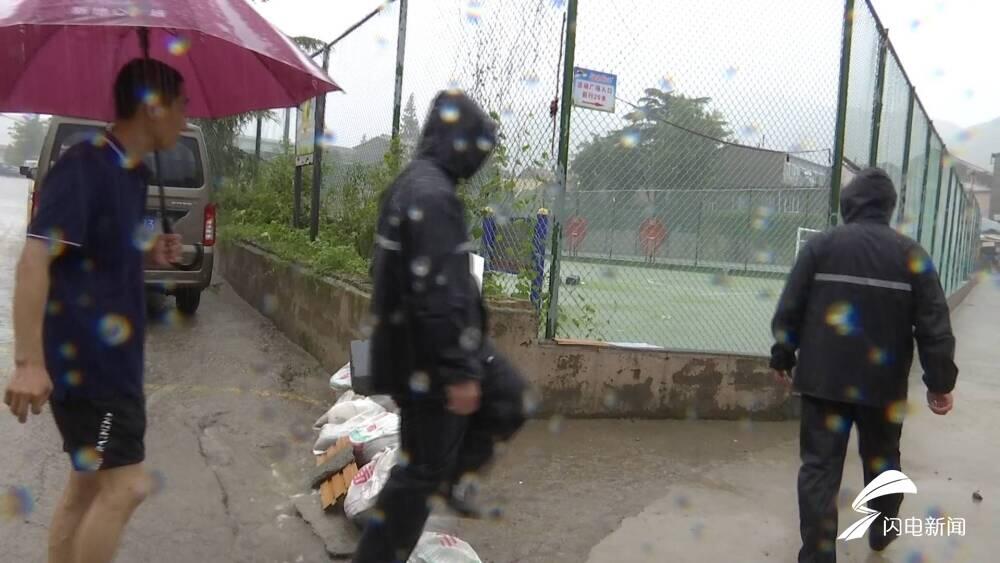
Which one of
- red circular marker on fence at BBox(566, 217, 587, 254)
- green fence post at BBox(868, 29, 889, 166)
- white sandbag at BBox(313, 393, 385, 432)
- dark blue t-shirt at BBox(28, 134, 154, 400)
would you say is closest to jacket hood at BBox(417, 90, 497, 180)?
dark blue t-shirt at BBox(28, 134, 154, 400)

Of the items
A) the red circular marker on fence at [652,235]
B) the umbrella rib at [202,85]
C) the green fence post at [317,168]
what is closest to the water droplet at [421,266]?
the umbrella rib at [202,85]

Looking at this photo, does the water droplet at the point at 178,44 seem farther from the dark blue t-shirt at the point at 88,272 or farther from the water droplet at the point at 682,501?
the water droplet at the point at 682,501

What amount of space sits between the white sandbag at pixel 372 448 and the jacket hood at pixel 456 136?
1.63 metres

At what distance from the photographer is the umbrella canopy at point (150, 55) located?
7.98ft

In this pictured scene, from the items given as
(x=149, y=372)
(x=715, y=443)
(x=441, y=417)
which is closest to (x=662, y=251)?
(x=715, y=443)

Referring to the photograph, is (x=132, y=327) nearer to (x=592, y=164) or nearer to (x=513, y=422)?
(x=513, y=422)

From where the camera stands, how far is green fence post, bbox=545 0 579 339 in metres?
5.20

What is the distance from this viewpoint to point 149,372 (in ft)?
19.5

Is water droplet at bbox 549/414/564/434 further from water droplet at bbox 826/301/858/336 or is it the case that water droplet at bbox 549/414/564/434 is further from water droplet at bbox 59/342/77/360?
water droplet at bbox 59/342/77/360

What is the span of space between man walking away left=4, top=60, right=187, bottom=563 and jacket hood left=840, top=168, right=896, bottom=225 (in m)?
2.72

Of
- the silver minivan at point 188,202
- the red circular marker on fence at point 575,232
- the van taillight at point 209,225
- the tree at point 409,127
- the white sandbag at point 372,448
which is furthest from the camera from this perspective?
the van taillight at point 209,225

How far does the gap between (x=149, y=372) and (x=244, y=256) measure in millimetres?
3475

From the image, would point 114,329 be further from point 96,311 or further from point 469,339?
point 469,339

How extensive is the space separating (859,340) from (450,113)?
1.92 m
